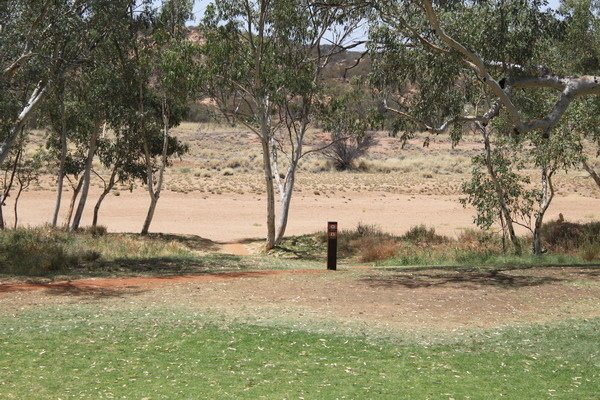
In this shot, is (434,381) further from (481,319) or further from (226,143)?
(226,143)

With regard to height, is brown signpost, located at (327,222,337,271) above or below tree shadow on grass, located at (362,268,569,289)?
above

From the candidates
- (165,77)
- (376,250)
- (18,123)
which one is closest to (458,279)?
(376,250)

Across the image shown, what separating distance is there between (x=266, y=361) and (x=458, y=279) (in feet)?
22.5

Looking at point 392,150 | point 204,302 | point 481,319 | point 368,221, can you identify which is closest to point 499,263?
point 481,319

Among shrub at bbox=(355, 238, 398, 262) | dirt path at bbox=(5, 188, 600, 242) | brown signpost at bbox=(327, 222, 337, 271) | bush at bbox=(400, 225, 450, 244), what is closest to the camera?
brown signpost at bbox=(327, 222, 337, 271)

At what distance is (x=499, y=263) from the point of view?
20.3 m

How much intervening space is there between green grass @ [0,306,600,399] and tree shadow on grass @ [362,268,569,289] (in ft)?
9.97

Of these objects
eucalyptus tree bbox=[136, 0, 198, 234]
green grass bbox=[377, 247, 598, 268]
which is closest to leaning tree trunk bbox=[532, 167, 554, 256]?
green grass bbox=[377, 247, 598, 268]

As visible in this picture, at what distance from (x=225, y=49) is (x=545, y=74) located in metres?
11.2

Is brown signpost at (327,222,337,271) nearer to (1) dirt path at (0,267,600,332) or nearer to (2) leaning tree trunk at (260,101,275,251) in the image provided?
(1) dirt path at (0,267,600,332)

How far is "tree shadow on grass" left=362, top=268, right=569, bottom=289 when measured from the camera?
1534 cm

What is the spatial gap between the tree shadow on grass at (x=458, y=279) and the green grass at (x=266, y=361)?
9.97ft

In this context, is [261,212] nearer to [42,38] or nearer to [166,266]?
[166,266]

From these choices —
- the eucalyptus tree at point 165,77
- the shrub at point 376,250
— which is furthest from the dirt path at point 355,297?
the eucalyptus tree at point 165,77
